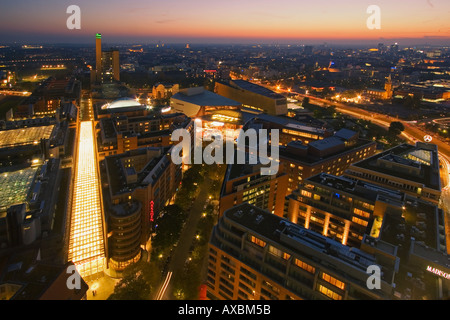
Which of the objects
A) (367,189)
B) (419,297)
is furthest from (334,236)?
(419,297)

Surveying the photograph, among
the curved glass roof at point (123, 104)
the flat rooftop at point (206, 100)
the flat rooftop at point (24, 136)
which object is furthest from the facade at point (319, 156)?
the curved glass roof at point (123, 104)

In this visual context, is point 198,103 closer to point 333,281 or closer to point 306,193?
point 306,193

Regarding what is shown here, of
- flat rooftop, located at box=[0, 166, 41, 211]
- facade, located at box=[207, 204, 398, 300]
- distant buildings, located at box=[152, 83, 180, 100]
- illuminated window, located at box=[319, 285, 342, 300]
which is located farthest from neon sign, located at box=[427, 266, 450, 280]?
distant buildings, located at box=[152, 83, 180, 100]

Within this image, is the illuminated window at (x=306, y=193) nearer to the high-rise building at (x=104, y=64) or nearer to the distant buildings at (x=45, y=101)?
the distant buildings at (x=45, y=101)

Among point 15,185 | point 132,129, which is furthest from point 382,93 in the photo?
point 15,185
